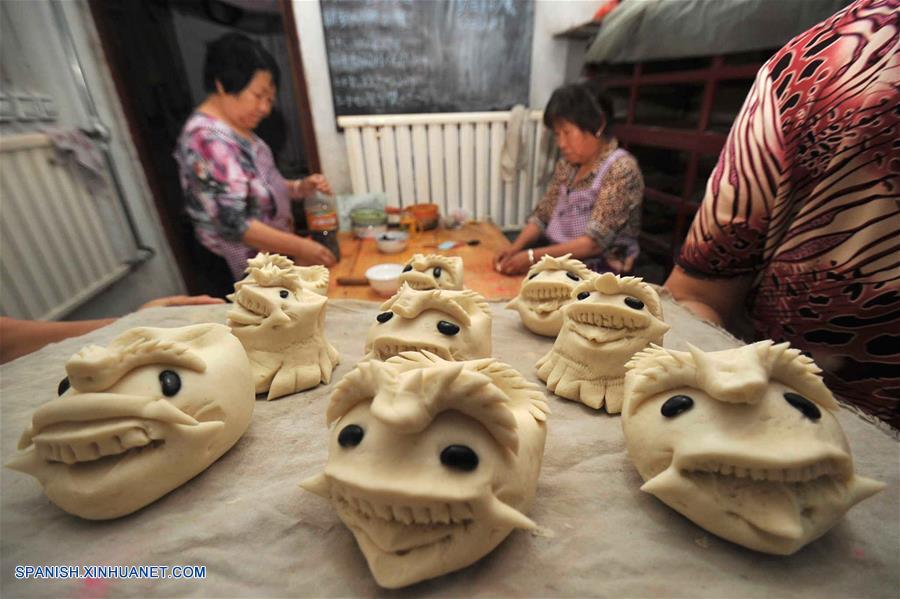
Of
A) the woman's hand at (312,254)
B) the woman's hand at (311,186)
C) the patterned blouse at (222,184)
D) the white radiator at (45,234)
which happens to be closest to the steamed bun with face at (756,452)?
the woman's hand at (312,254)

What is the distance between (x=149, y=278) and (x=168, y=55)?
4.88ft

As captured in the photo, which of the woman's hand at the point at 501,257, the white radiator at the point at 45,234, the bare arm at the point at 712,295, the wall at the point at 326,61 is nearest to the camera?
the bare arm at the point at 712,295

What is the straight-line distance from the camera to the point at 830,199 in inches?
39.9

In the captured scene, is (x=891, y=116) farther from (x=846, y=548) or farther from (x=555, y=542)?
(x=555, y=542)

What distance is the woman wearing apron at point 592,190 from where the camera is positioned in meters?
2.15

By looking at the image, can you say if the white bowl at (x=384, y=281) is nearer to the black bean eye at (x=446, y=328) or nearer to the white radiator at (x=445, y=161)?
the black bean eye at (x=446, y=328)

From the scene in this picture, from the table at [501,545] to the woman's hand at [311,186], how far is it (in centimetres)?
193

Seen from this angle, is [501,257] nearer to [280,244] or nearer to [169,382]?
[280,244]

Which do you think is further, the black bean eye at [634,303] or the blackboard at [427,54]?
the blackboard at [427,54]

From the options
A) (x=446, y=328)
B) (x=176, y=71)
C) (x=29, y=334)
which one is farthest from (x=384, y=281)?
(x=176, y=71)

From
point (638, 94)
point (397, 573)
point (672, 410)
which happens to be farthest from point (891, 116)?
point (638, 94)

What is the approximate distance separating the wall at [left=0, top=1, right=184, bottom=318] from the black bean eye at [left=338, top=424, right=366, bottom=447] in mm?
2424

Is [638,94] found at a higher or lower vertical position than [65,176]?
higher

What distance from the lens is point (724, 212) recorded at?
4.04 ft
